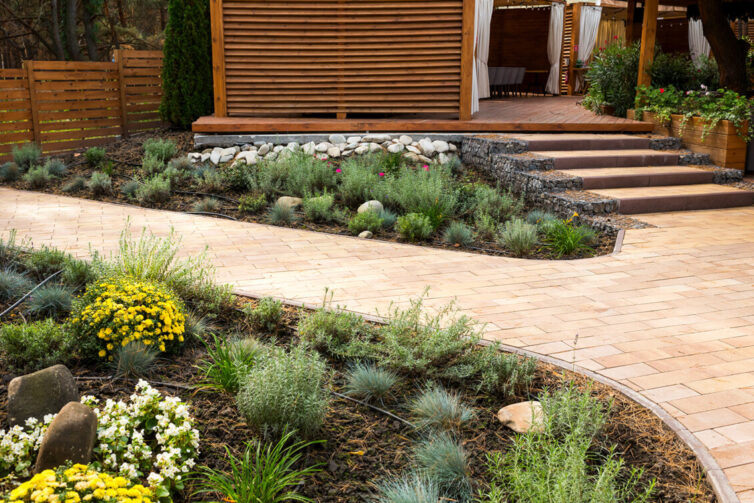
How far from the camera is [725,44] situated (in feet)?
31.8

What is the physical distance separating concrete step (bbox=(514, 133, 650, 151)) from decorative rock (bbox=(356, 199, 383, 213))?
280cm

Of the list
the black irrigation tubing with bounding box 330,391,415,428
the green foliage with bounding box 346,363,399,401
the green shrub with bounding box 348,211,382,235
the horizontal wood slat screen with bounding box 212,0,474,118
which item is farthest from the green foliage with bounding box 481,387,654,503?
the horizontal wood slat screen with bounding box 212,0,474,118

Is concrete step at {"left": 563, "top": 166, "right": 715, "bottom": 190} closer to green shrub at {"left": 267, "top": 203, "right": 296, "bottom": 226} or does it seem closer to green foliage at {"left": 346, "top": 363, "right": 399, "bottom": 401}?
green shrub at {"left": 267, "top": 203, "right": 296, "bottom": 226}

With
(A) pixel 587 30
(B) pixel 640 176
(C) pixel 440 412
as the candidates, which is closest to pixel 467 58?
(B) pixel 640 176

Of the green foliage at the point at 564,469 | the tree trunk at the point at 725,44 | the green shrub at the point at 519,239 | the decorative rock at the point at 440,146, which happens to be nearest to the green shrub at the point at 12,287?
Result: the green foliage at the point at 564,469

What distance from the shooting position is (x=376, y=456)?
285cm

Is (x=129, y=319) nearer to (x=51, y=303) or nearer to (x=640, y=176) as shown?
(x=51, y=303)

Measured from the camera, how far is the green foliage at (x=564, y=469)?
2236mm

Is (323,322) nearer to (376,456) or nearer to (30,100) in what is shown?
(376,456)

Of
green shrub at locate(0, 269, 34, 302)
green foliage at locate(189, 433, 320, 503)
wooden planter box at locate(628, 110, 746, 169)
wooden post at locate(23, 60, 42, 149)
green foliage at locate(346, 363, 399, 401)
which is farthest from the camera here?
wooden post at locate(23, 60, 42, 149)

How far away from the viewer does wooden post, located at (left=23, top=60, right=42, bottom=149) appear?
10670 millimetres

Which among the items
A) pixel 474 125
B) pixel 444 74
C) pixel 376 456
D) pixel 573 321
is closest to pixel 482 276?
pixel 573 321

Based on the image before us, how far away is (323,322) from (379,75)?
23.0 feet

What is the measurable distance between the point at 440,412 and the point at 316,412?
22.4 inches
